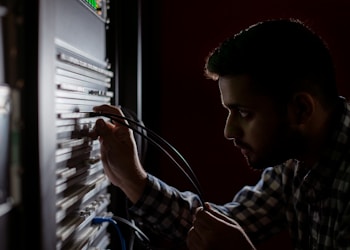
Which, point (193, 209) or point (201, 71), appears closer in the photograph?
point (193, 209)

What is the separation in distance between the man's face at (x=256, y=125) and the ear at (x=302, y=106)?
0.08 feet

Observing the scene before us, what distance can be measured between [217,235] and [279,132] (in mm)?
275

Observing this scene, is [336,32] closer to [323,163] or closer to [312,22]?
[312,22]

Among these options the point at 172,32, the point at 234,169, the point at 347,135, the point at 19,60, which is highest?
the point at 172,32

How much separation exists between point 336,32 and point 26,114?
1271 mm

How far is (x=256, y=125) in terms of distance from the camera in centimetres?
97

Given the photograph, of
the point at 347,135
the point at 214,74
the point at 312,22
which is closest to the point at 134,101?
the point at 214,74

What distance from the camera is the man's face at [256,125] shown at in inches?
37.3

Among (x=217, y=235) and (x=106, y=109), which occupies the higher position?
(x=106, y=109)

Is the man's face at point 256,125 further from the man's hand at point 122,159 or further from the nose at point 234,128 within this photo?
the man's hand at point 122,159

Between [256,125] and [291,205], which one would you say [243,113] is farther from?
[291,205]

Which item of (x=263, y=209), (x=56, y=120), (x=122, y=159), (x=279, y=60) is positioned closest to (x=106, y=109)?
(x=122, y=159)

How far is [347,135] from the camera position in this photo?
1007 mm

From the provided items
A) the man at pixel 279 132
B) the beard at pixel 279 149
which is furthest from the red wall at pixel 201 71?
the beard at pixel 279 149
